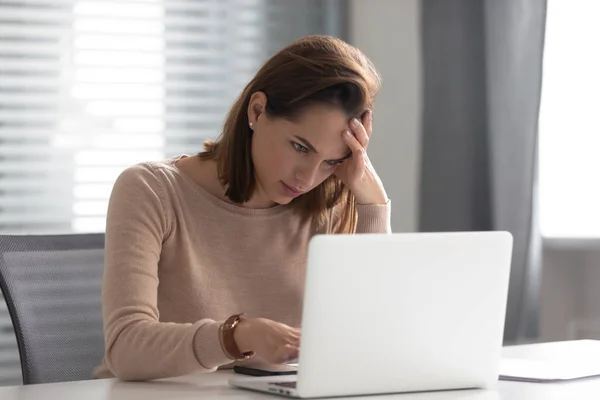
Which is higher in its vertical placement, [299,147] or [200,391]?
[299,147]

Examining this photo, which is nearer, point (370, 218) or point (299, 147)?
point (299, 147)

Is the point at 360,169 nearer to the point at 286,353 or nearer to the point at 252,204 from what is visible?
the point at 252,204

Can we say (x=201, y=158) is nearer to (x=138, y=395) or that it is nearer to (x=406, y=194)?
(x=138, y=395)

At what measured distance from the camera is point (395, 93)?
312 centimetres

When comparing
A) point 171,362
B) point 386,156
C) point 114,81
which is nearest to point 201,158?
point 171,362

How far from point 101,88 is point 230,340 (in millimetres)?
1780

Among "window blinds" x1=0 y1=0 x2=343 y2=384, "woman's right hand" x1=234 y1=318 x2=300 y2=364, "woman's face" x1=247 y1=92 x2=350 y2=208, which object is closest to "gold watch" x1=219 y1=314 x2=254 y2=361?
"woman's right hand" x1=234 y1=318 x2=300 y2=364

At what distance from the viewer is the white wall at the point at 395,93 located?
122 inches

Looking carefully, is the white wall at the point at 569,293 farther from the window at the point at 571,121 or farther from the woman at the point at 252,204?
the woman at the point at 252,204

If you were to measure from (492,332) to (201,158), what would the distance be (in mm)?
725

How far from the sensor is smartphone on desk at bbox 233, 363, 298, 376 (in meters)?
1.34

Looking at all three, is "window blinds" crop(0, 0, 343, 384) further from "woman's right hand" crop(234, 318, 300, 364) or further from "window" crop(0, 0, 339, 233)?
"woman's right hand" crop(234, 318, 300, 364)

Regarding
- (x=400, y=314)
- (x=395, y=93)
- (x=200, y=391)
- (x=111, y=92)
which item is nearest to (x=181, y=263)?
(x=200, y=391)

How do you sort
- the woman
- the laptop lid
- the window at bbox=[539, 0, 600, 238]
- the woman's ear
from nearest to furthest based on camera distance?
the laptop lid
the woman
the woman's ear
the window at bbox=[539, 0, 600, 238]
